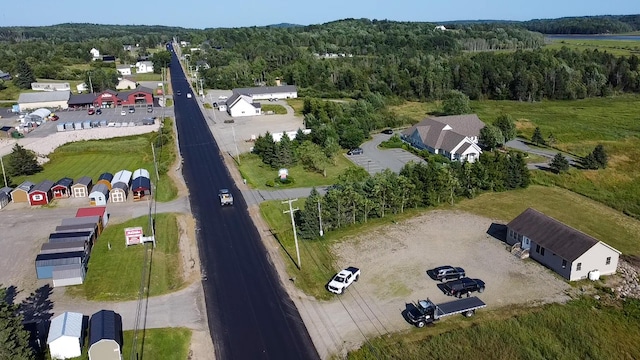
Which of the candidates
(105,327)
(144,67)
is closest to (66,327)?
(105,327)

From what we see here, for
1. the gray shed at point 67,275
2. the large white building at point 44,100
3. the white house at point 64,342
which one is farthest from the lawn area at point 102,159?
the large white building at point 44,100

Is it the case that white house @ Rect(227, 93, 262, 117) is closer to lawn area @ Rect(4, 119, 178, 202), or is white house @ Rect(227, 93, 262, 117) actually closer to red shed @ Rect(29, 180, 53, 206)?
lawn area @ Rect(4, 119, 178, 202)

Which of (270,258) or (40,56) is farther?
(40,56)

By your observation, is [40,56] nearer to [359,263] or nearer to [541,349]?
[359,263]

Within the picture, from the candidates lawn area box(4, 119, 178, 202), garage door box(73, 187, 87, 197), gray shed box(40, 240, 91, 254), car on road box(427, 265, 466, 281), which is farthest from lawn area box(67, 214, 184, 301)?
car on road box(427, 265, 466, 281)

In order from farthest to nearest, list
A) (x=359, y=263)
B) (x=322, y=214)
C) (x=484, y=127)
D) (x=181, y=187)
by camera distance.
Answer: (x=484, y=127), (x=181, y=187), (x=322, y=214), (x=359, y=263)

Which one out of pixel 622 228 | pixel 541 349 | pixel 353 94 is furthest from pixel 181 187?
pixel 353 94

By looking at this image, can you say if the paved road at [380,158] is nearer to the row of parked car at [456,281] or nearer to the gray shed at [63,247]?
the row of parked car at [456,281]
